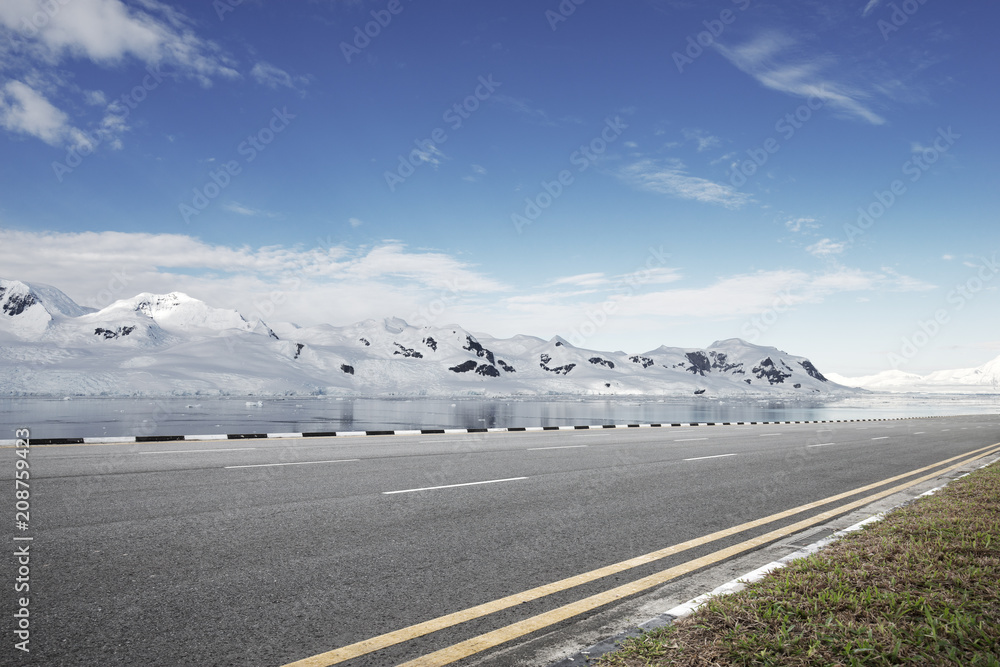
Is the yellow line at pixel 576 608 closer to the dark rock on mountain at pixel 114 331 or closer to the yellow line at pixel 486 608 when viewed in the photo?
the yellow line at pixel 486 608

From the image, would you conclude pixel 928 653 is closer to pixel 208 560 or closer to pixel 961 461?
pixel 208 560

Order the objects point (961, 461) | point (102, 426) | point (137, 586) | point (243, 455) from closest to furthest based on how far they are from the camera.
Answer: point (137, 586), point (243, 455), point (961, 461), point (102, 426)

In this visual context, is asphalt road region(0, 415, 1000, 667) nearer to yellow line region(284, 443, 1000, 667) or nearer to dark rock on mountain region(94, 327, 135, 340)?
yellow line region(284, 443, 1000, 667)

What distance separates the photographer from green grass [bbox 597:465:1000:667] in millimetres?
3164

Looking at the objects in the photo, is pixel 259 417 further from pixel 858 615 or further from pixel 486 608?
pixel 858 615

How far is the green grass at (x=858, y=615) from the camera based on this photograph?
3164 mm

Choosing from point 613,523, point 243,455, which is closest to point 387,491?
point 613,523

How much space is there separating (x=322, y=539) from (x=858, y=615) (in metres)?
4.39

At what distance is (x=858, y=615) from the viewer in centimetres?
369

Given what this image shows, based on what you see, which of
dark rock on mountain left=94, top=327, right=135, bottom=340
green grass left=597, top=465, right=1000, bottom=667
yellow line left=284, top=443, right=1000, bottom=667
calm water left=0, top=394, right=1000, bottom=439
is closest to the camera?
green grass left=597, top=465, right=1000, bottom=667

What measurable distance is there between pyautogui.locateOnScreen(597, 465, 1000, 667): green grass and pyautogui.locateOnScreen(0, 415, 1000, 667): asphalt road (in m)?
0.91

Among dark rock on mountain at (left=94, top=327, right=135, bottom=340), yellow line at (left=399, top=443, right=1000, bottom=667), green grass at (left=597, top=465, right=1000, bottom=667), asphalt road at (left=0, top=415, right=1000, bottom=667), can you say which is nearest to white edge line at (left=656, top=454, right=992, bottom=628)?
green grass at (left=597, top=465, right=1000, bottom=667)

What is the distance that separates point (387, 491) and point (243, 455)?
5.99 metres

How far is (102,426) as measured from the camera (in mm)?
31641
